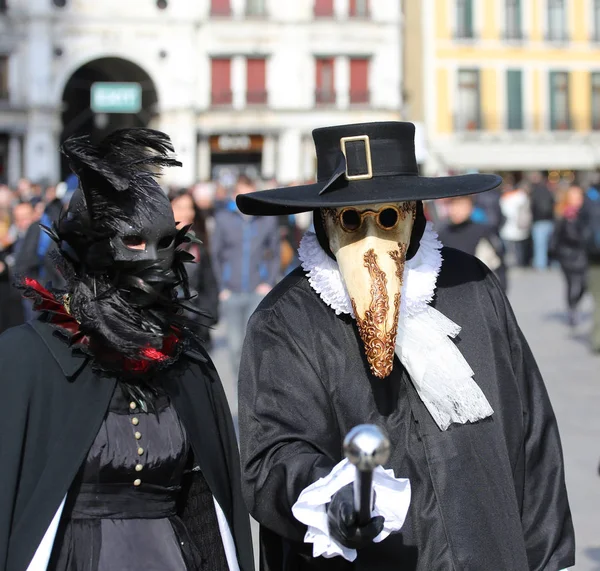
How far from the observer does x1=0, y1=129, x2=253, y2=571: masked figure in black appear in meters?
3.23

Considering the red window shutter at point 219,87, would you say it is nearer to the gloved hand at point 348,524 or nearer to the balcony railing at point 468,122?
the balcony railing at point 468,122

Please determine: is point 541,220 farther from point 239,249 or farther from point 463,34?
point 463,34

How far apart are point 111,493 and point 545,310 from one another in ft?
42.7

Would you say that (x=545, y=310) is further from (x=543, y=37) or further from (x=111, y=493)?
(x=543, y=37)

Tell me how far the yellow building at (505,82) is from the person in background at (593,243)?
2787 centimetres

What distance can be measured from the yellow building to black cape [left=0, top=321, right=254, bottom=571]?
3687 centimetres

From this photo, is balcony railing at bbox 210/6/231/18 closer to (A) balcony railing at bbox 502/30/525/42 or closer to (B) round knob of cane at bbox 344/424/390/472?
(A) balcony railing at bbox 502/30/525/42

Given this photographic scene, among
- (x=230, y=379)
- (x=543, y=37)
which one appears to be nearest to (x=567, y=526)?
(x=230, y=379)

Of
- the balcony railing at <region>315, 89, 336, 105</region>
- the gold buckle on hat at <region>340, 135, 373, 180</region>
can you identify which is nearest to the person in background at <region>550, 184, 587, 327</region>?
the gold buckle on hat at <region>340, 135, 373, 180</region>

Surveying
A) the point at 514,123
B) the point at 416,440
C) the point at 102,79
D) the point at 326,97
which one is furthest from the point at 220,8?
the point at 416,440

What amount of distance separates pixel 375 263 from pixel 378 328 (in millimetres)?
176

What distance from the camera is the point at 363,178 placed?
3.23 metres

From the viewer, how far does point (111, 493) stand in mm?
3314

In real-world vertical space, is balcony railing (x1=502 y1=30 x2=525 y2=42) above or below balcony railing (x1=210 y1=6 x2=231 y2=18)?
below
